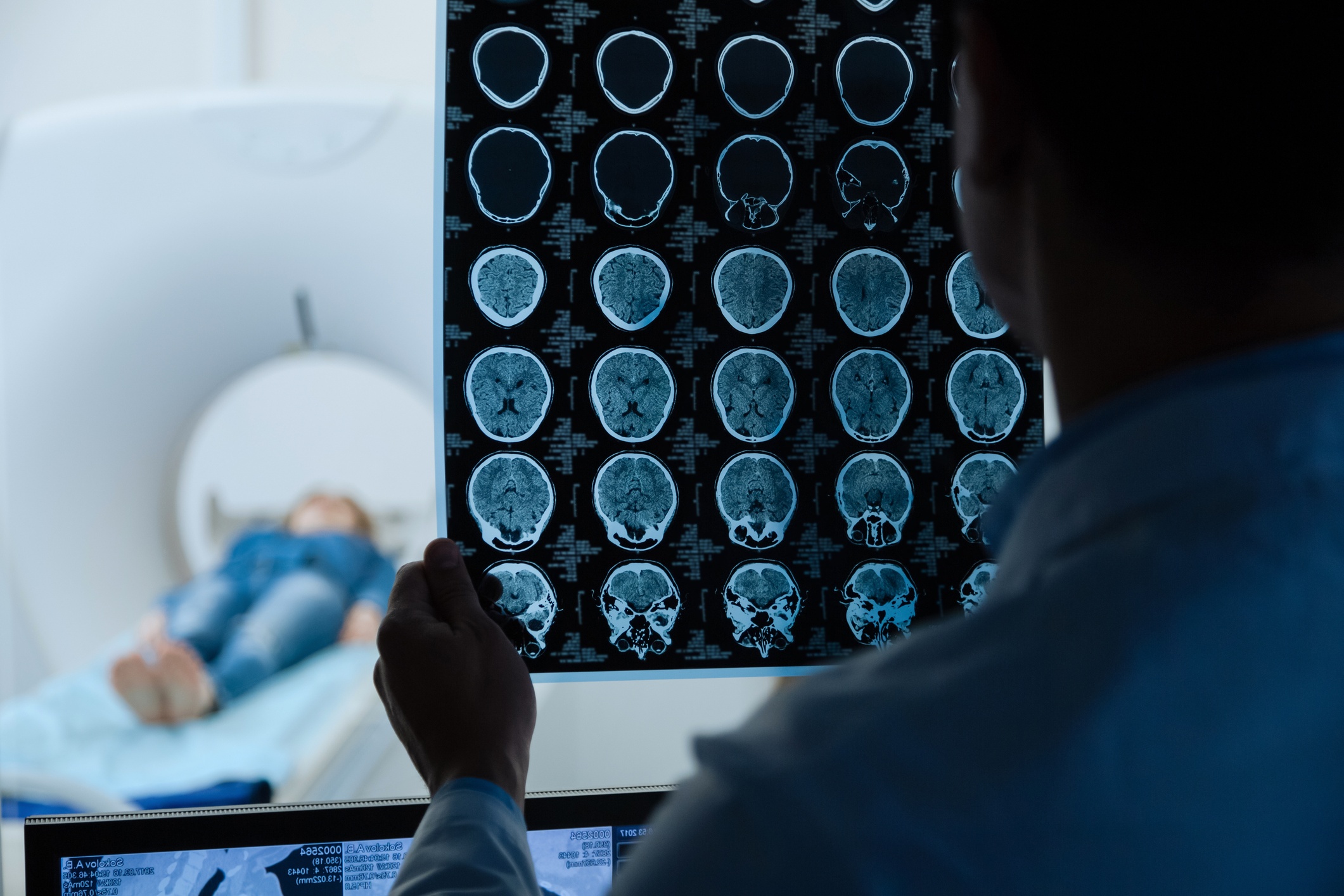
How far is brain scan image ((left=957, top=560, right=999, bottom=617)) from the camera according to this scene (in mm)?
1133

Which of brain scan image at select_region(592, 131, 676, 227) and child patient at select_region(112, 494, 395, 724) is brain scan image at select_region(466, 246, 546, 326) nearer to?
brain scan image at select_region(592, 131, 676, 227)

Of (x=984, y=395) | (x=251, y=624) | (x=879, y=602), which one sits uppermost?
(x=984, y=395)

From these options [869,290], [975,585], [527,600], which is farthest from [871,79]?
[527,600]

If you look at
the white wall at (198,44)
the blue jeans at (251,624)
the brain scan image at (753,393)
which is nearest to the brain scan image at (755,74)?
the brain scan image at (753,393)

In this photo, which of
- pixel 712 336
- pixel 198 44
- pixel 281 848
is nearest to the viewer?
pixel 281 848

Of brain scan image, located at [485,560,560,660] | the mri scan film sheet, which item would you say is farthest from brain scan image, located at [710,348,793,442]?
brain scan image, located at [485,560,560,660]

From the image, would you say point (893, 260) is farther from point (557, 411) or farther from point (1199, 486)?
point (1199, 486)

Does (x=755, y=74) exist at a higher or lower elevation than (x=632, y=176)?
higher

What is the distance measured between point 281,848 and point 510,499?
1.30 feet

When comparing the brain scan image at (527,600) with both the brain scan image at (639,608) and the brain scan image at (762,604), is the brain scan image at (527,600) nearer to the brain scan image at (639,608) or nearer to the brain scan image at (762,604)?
the brain scan image at (639,608)

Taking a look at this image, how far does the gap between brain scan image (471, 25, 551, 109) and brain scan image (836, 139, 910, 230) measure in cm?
34

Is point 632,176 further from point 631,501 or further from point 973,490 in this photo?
point 973,490

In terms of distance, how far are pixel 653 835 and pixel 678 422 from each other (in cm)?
67

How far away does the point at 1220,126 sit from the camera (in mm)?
448
